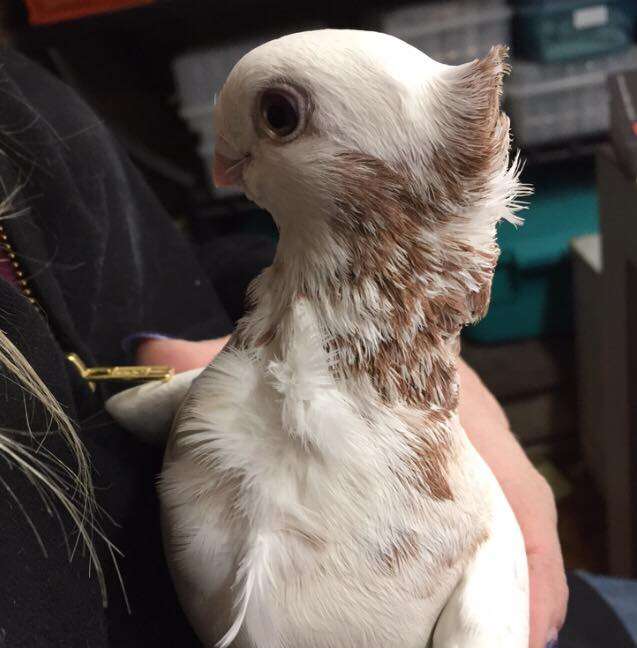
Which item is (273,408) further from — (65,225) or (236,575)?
(65,225)

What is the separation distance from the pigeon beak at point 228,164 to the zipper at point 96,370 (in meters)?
0.14

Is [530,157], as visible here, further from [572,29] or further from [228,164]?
[228,164]

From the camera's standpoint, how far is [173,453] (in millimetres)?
356

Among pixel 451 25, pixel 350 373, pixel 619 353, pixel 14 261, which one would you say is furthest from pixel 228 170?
pixel 451 25

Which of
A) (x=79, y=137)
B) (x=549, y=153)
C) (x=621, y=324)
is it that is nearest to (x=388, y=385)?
(x=79, y=137)

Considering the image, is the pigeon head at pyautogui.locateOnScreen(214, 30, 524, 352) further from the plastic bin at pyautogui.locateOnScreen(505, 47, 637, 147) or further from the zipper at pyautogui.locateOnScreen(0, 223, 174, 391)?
the plastic bin at pyautogui.locateOnScreen(505, 47, 637, 147)

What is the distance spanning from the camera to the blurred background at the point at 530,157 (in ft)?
3.15

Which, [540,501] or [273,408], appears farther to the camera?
[540,501]

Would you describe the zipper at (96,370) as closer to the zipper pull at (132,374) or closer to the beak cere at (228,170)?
the zipper pull at (132,374)

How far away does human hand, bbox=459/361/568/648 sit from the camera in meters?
0.48

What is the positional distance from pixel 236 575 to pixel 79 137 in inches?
15.6

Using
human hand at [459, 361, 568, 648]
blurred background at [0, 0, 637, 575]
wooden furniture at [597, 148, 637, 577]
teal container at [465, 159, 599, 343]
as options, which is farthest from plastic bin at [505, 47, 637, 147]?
Answer: human hand at [459, 361, 568, 648]

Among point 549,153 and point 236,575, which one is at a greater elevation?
point 236,575

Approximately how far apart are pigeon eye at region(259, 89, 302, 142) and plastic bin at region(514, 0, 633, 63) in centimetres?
94
